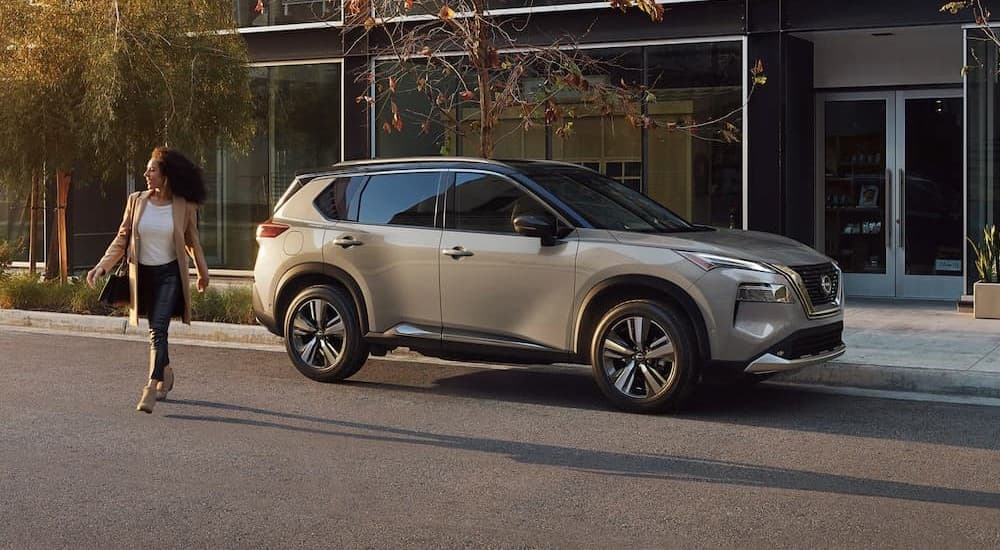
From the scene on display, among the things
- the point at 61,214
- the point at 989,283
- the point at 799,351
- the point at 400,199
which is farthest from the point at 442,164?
the point at 61,214

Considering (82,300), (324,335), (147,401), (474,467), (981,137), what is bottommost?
(474,467)

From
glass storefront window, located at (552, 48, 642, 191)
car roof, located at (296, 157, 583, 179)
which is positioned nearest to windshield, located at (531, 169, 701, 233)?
car roof, located at (296, 157, 583, 179)

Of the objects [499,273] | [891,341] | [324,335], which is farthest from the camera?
[891,341]

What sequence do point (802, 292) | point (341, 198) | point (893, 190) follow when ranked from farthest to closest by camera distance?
point (893, 190)
point (341, 198)
point (802, 292)

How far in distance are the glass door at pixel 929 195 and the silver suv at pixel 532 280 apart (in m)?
7.61

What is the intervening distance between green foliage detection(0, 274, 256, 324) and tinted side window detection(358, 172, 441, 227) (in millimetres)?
4180

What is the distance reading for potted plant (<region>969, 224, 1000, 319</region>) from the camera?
47.6 ft

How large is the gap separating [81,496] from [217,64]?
1052 cm

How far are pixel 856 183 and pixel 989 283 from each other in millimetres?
3262

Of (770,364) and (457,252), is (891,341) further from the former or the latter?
(457,252)

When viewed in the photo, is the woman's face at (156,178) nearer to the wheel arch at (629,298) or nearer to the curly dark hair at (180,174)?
the curly dark hair at (180,174)

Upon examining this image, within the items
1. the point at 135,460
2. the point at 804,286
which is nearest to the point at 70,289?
the point at 135,460

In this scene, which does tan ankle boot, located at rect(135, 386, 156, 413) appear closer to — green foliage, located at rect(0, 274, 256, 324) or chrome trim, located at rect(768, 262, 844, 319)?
chrome trim, located at rect(768, 262, 844, 319)

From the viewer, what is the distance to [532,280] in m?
9.55
